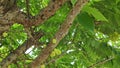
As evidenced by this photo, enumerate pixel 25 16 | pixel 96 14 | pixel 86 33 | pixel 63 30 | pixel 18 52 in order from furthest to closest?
1. pixel 18 52
2. pixel 86 33
3. pixel 25 16
4. pixel 63 30
5. pixel 96 14

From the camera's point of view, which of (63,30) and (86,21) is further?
(63,30)

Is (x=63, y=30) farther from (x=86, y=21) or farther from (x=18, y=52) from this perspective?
(x=18, y=52)

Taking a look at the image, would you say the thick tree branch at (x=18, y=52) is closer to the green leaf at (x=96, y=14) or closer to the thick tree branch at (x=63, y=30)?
the thick tree branch at (x=63, y=30)

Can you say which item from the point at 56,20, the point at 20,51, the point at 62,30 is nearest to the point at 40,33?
the point at 20,51

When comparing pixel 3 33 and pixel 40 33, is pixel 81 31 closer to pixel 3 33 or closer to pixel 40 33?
pixel 40 33

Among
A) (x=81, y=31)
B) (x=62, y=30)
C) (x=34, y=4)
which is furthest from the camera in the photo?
(x=34, y=4)

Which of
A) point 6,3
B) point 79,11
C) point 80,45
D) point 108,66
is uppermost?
point 6,3

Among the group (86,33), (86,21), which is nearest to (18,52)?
(86,33)

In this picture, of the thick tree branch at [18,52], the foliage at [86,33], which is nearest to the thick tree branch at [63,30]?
the foliage at [86,33]
